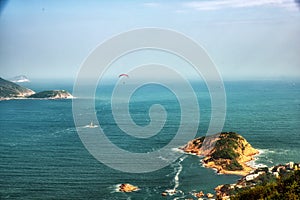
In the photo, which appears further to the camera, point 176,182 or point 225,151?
point 225,151

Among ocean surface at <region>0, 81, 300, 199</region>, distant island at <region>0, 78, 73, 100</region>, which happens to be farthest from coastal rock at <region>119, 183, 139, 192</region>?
distant island at <region>0, 78, 73, 100</region>

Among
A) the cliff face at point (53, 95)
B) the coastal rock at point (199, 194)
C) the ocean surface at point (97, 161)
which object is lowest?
the coastal rock at point (199, 194)

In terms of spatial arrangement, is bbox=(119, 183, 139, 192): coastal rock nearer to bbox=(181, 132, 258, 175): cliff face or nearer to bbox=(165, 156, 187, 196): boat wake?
bbox=(165, 156, 187, 196): boat wake

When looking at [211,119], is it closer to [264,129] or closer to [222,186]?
[264,129]

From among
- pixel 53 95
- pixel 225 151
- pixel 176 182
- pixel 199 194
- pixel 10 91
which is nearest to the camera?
pixel 199 194

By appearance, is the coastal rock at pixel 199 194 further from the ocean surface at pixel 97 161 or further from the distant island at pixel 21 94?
the distant island at pixel 21 94

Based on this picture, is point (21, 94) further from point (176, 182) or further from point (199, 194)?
point (199, 194)

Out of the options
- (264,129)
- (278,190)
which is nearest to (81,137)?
(264,129)

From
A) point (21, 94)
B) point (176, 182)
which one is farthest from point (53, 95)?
point (176, 182)

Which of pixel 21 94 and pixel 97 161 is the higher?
pixel 21 94

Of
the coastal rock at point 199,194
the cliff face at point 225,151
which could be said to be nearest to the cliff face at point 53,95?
the cliff face at point 225,151
